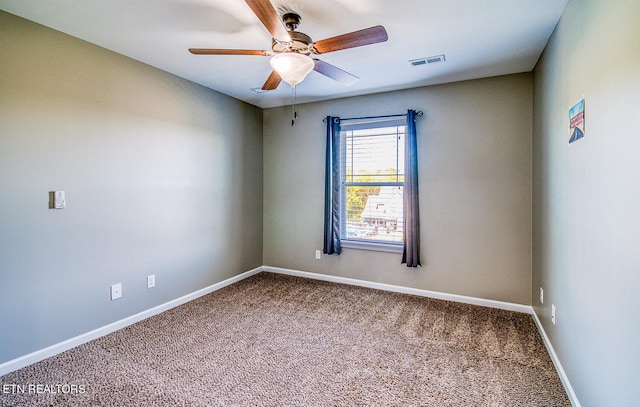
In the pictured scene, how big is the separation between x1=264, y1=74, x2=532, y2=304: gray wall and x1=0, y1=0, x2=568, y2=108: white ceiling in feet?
1.16

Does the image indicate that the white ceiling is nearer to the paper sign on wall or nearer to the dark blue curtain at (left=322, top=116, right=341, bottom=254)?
the paper sign on wall

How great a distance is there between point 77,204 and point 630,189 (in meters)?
3.46

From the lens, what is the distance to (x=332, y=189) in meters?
4.09

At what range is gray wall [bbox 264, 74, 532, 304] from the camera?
3.20m

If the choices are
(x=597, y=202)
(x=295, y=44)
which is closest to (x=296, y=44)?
(x=295, y=44)

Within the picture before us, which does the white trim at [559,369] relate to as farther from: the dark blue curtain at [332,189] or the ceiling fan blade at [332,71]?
the ceiling fan blade at [332,71]

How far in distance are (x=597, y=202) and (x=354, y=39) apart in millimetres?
1552

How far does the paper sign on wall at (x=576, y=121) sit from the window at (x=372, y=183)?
1896 mm

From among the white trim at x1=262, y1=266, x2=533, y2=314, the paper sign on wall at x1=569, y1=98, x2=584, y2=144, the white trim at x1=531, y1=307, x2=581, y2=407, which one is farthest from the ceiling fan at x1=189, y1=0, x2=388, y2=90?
the white trim at x1=262, y1=266, x2=533, y2=314

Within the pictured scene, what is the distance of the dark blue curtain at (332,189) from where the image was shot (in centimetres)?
407

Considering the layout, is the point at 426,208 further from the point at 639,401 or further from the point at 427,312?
the point at 639,401

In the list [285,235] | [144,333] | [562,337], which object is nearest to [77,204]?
[144,333]

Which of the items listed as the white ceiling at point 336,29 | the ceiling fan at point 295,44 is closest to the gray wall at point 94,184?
the white ceiling at point 336,29

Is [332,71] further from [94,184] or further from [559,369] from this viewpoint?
[559,369]
